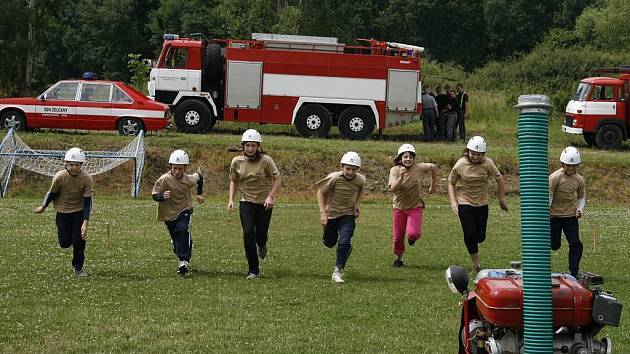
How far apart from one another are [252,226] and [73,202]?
2347mm

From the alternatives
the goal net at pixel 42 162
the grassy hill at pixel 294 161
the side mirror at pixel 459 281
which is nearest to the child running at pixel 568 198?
the side mirror at pixel 459 281

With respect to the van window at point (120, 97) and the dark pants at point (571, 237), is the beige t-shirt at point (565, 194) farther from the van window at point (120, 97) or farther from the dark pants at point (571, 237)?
the van window at point (120, 97)

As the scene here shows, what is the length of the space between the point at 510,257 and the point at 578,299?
10013 mm

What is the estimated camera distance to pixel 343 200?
1441 cm

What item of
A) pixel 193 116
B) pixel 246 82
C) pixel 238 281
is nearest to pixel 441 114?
pixel 246 82

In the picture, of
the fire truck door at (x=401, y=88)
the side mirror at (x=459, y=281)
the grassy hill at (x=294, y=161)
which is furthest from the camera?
the fire truck door at (x=401, y=88)

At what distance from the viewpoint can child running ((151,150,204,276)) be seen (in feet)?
48.4

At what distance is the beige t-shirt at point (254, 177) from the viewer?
14445 millimetres

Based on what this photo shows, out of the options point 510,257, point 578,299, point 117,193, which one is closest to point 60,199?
point 510,257

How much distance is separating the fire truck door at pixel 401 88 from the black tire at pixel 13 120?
1213 centimetres

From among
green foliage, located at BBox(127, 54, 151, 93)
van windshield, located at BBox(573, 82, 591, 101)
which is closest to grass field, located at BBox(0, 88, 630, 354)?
van windshield, located at BBox(573, 82, 591, 101)

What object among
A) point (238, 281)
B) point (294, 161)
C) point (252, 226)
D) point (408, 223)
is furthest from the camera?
point (294, 161)

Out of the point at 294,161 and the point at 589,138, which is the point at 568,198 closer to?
the point at 294,161

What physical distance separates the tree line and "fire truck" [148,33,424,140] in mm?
12333
